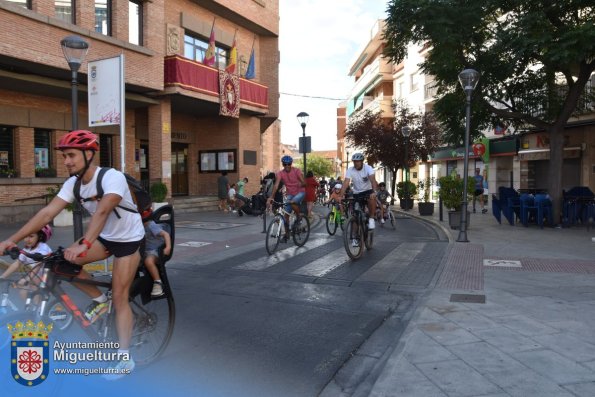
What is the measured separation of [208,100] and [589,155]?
16.2m

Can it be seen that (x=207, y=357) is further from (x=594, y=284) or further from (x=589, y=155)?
(x=589, y=155)

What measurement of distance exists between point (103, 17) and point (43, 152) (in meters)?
5.15

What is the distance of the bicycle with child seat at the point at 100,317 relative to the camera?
3113 mm

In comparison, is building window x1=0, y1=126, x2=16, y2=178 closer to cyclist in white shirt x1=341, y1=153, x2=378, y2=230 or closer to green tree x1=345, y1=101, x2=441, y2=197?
cyclist in white shirt x1=341, y1=153, x2=378, y2=230

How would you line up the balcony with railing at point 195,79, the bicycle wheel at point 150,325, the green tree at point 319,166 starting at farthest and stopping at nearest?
the green tree at point 319,166 < the balcony with railing at point 195,79 < the bicycle wheel at point 150,325

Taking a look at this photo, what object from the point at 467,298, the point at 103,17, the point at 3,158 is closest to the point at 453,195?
the point at 467,298

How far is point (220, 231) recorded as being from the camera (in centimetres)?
1345

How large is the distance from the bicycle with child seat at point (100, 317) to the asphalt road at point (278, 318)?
223mm

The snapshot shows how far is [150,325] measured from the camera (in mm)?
3830

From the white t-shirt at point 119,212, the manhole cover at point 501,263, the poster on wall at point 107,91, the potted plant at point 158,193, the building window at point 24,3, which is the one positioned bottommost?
the manhole cover at point 501,263

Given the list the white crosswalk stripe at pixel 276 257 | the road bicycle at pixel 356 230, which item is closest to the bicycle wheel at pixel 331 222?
the white crosswalk stripe at pixel 276 257

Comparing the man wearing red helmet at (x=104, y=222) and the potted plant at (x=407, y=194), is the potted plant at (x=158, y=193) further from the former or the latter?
the man wearing red helmet at (x=104, y=222)

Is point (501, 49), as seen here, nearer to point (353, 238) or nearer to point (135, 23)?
point (353, 238)

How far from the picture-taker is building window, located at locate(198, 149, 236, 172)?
941 inches
